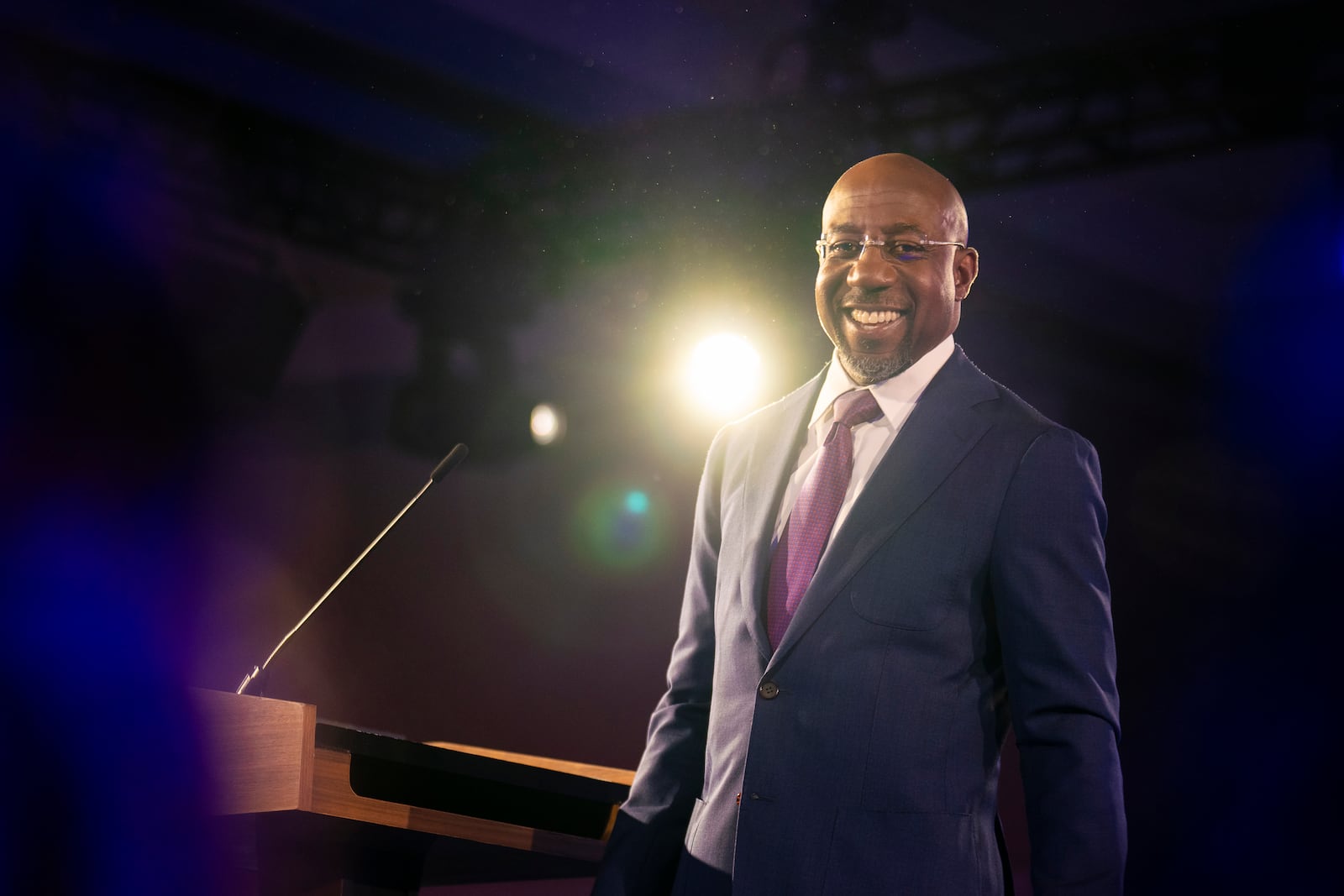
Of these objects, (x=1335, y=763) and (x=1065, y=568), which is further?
(x=1335, y=763)

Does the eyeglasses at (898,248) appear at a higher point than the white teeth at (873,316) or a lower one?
higher

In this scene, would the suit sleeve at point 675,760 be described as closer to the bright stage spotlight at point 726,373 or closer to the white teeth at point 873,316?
the white teeth at point 873,316

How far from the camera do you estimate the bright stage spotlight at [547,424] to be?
20.7 ft

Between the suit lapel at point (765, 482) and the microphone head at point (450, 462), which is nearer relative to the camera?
the suit lapel at point (765, 482)

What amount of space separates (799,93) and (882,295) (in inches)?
130

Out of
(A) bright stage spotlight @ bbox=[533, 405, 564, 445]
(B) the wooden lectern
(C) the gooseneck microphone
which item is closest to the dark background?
(A) bright stage spotlight @ bbox=[533, 405, 564, 445]

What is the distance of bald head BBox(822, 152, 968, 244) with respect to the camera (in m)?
1.59

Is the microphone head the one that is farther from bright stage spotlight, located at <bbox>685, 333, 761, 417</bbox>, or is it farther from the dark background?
bright stage spotlight, located at <bbox>685, 333, 761, 417</bbox>

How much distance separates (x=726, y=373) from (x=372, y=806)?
176 inches

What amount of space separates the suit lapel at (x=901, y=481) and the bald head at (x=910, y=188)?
235 millimetres

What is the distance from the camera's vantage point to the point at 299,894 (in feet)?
5.89

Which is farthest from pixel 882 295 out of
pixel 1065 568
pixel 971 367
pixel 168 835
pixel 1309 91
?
pixel 1309 91

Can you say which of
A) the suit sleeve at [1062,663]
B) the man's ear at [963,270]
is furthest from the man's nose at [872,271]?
the suit sleeve at [1062,663]

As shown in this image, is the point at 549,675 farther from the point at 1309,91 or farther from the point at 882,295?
the point at 882,295
